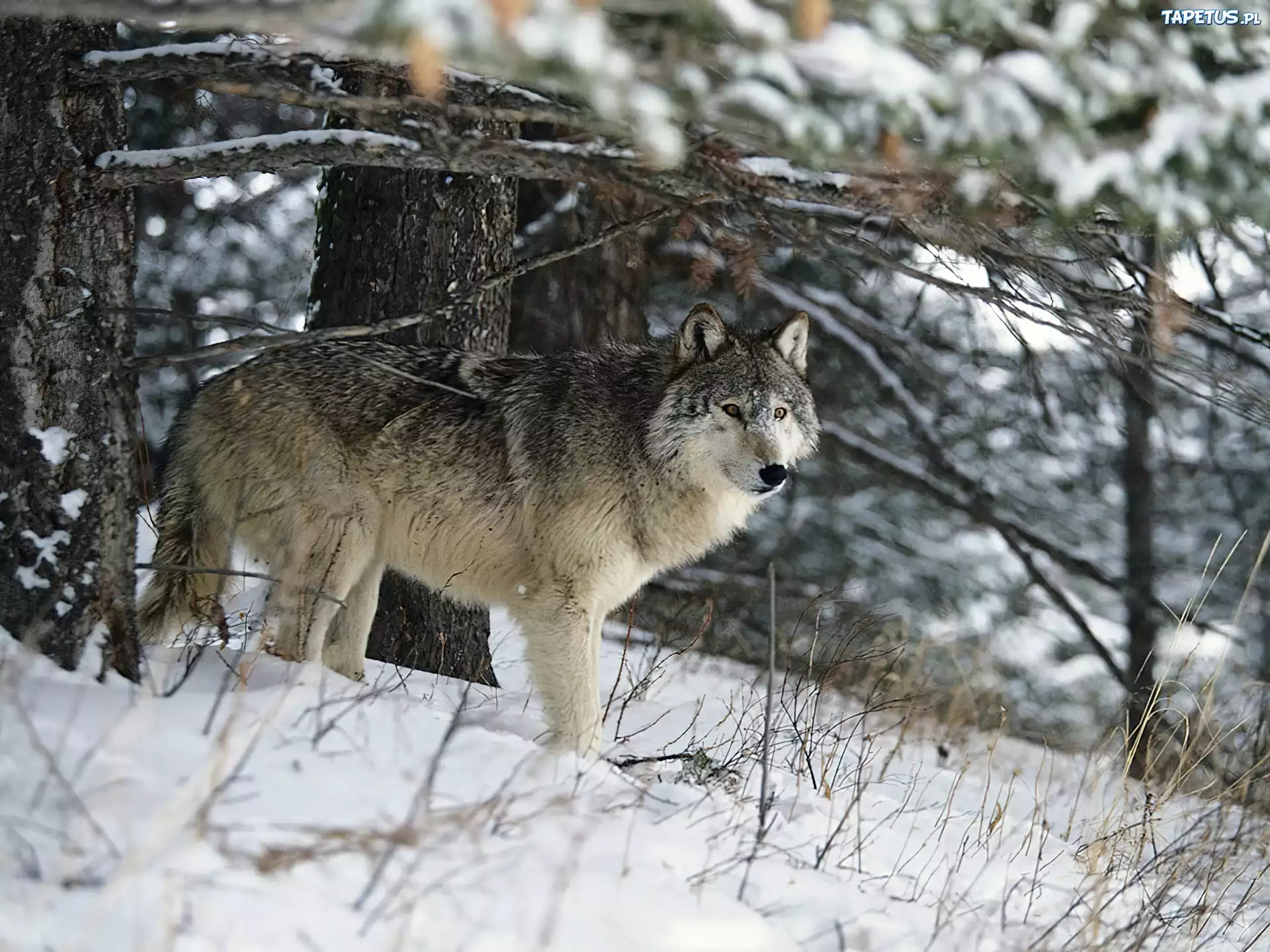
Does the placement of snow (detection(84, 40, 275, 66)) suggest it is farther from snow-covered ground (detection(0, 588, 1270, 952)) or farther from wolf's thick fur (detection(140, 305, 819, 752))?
snow-covered ground (detection(0, 588, 1270, 952))

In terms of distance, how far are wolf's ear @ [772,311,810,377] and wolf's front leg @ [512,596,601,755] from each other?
1.72 meters

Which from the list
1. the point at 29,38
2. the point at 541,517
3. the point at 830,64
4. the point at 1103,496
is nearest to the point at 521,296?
the point at 541,517

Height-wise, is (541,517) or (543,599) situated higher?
(541,517)

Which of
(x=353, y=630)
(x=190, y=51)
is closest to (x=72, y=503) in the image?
(x=190, y=51)

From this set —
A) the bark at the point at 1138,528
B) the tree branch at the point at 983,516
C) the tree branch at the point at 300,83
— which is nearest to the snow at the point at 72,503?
the tree branch at the point at 300,83

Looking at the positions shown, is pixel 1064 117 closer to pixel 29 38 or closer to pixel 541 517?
pixel 541 517

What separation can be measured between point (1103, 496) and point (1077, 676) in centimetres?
258

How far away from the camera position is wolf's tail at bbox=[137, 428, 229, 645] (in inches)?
203

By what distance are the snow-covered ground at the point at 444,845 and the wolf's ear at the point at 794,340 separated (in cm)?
192

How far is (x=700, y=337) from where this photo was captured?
5.73 metres

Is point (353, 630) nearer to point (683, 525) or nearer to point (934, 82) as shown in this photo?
point (683, 525)

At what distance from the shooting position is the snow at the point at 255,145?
3.97 metres

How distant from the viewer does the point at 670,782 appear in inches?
186

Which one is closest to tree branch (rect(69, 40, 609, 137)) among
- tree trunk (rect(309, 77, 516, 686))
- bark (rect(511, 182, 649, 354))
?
tree trunk (rect(309, 77, 516, 686))
